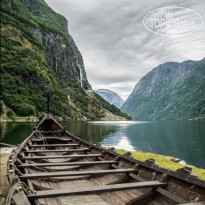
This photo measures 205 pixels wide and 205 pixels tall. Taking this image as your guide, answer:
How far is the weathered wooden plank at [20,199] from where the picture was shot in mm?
3484

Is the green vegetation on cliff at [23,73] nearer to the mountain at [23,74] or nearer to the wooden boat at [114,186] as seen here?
the mountain at [23,74]

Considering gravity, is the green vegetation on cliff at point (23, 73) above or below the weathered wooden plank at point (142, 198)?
above

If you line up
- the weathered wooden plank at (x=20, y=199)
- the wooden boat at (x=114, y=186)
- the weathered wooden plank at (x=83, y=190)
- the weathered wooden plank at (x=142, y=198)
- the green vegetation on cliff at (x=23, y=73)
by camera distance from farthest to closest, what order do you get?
the green vegetation on cliff at (x=23, y=73)
the weathered wooden plank at (x=142, y=198)
the wooden boat at (x=114, y=186)
the weathered wooden plank at (x=83, y=190)
the weathered wooden plank at (x=20, y=199)

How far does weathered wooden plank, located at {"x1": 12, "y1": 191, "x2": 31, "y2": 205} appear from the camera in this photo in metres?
3.48

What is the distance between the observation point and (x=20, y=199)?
11.8 ft

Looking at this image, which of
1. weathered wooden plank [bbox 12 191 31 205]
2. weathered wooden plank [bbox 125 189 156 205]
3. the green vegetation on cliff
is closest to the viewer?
weathered wooden plank [bbox 12 191 31 205]

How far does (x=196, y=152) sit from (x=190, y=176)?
128 ft

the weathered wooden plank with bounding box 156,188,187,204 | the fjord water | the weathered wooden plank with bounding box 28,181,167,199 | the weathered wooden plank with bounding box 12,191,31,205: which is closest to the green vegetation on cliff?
the fjord water

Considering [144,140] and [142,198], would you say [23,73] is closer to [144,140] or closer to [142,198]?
[144,140]

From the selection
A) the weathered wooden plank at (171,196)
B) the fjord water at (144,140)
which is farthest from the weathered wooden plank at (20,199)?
the fjord water at (144,140)

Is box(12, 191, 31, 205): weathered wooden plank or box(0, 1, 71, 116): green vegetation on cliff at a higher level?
box(0, 1, 71, 116): green vegetation on cliff

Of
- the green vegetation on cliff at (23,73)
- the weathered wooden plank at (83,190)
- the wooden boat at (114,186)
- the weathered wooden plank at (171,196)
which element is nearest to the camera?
the weathered wooden plank at (83,190)

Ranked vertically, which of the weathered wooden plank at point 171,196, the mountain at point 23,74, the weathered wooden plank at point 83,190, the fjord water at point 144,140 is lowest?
the fjord water at point 144,140

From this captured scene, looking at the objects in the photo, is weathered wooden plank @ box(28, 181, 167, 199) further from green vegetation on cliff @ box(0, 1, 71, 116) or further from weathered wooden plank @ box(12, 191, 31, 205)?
green vegetation on cliff @ box(0, 1, 71, 116)
